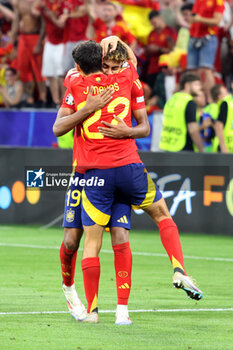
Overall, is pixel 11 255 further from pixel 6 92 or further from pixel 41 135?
pixel 6 92

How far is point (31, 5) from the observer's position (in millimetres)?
18719

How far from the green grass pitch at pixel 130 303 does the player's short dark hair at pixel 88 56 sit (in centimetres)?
197

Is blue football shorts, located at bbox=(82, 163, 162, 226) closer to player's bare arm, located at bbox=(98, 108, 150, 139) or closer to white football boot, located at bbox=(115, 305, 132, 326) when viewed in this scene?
player's bare arm, located at bbox=(98, 108, 150, 139)

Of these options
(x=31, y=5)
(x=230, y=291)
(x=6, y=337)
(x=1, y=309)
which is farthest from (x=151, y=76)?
(x=6, y=337)

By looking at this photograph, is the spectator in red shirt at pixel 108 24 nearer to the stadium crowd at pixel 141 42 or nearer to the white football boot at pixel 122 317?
the stadium crowd at pixel 141 42

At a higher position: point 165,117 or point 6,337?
point 6,337

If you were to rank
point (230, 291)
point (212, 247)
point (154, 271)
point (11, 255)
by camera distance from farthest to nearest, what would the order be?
point (212, 247) → point (11, 255) → point (154, 271) → point (230, 291)

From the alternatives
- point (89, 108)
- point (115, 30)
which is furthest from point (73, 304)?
point (115, 30)

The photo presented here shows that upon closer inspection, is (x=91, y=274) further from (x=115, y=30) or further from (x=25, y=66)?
(x=25, y=66)

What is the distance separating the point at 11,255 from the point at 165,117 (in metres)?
4.30

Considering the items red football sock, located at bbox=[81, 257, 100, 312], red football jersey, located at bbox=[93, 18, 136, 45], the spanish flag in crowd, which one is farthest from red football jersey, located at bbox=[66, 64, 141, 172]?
the spanish flag in crowd

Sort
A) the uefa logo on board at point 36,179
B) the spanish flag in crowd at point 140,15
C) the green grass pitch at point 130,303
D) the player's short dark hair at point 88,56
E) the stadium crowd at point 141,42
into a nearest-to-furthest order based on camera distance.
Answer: the green grass pitch at point 130,303 < the player's short dark hair at point 88,56 < the uefa logo on board at point 36,179 < the stadium crowd at point 141,42 < the spanish flag in crowd at point 140,15

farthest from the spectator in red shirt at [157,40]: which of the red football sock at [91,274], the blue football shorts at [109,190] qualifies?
the red football sock at [91,274]

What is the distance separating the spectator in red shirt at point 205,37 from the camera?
53.0 feet
